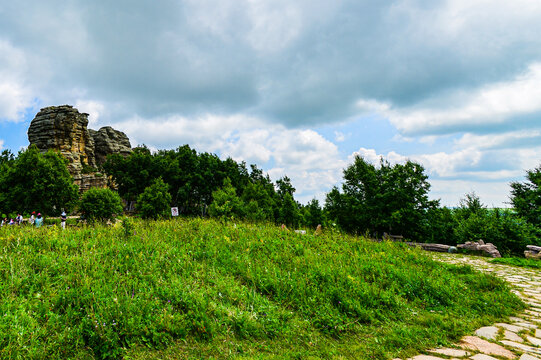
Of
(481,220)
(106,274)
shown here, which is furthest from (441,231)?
(106,274)

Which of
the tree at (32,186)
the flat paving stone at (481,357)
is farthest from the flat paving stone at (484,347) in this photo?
the tree at (32,186)

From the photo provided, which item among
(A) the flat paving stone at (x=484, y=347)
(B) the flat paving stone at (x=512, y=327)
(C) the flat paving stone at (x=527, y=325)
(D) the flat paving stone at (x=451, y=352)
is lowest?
(C) the flat paving stone at (x=527, y=325)

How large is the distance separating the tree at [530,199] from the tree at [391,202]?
5727 millimetres

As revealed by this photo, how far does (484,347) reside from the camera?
349 centimetres

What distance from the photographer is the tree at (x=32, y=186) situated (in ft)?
92.2

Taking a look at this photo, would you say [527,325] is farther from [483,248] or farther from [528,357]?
[483,248]

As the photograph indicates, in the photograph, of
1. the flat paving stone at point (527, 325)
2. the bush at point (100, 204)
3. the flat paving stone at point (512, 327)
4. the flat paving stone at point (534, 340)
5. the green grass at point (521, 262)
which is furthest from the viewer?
the bush at point (100, 204)

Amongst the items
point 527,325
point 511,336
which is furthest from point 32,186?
point 527,325

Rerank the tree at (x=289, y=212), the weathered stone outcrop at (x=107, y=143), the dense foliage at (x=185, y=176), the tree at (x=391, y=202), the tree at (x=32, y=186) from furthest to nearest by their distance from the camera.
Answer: the weathered stone outcrop at (x=107, y=143), the dense foliage at (x=185, y=176), the tree at (x=289, y=212), the tree at (x=32, y=186), the tree at (x=391, y=202)

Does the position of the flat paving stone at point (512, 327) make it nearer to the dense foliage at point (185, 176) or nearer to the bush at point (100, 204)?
the bush at point (100, 204)

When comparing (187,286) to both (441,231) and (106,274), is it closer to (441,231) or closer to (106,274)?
(106,274)

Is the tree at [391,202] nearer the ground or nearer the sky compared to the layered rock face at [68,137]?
nearer the ground

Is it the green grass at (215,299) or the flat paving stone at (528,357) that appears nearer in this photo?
the green grass at (215,299)

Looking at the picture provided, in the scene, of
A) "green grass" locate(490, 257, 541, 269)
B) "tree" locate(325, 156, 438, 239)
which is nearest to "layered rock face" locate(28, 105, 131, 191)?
"tree" locate(325, 156, 438, 239)
